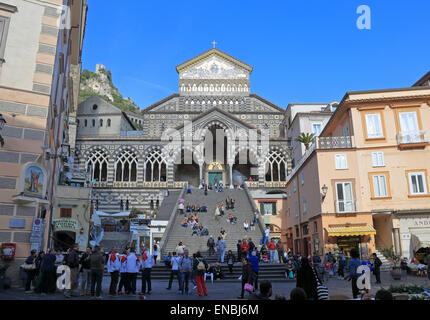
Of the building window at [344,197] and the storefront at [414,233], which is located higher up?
the building window at [344,197]

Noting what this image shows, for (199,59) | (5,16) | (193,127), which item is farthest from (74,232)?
(199,59)

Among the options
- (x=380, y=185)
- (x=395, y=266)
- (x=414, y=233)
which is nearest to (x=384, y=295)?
(x=395, y=266)

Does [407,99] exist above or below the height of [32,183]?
above

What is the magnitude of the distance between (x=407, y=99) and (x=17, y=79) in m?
22.2

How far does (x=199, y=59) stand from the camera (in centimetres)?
4997

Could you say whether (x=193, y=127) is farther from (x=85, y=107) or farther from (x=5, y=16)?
(x=5, y=16)

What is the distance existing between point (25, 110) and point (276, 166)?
37.2 meters

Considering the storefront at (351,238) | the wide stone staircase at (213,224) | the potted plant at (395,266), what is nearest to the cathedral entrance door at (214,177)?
the wide stone staircase at (213,224)

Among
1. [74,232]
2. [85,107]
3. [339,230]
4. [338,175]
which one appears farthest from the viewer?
[85,107]

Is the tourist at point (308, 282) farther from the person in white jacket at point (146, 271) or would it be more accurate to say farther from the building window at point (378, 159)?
the building window at point (378, 159)

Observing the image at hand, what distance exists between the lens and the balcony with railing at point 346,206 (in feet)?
72.4

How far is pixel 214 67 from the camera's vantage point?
50.2 m

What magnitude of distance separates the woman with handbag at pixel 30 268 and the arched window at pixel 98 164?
106 feet
